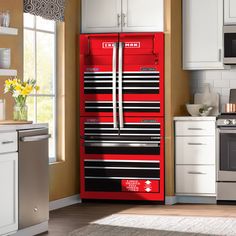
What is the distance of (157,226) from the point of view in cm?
593

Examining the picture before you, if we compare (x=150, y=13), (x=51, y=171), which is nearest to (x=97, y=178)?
(x=51, y=171)

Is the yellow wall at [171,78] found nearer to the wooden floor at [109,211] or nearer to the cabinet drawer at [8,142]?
the wooden floor at [109,211]

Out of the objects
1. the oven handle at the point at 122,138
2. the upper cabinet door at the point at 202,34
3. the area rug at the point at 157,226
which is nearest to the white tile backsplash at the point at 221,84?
the upper cabinet door at the point at 202,34

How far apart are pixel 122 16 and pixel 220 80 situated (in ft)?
4.54

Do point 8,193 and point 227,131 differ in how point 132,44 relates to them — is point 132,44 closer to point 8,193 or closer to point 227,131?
point 227,131

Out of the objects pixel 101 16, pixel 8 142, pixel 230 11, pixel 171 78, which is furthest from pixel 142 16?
pixel 8 142

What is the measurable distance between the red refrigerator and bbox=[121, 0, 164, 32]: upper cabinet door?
116 millimetres

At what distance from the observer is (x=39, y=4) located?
21.6 feet

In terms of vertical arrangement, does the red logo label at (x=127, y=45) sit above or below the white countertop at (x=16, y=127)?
above

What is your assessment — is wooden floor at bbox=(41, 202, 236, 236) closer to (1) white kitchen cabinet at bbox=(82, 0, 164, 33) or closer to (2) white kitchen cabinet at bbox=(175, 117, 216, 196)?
(2) white kitchen cabinet at bbox=(175, 117, 216, 196)

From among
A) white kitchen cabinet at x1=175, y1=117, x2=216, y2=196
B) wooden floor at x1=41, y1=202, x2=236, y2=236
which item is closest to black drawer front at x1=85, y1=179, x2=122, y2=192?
wooden floor at x1=41, y1=202, x2=236, y2=236

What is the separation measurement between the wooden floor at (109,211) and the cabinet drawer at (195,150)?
48cm

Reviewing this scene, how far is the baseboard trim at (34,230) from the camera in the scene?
17.8 feet

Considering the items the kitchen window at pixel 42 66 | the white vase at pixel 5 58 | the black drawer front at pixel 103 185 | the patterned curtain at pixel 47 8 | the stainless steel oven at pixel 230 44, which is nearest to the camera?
the white vase at pixel 5 58
